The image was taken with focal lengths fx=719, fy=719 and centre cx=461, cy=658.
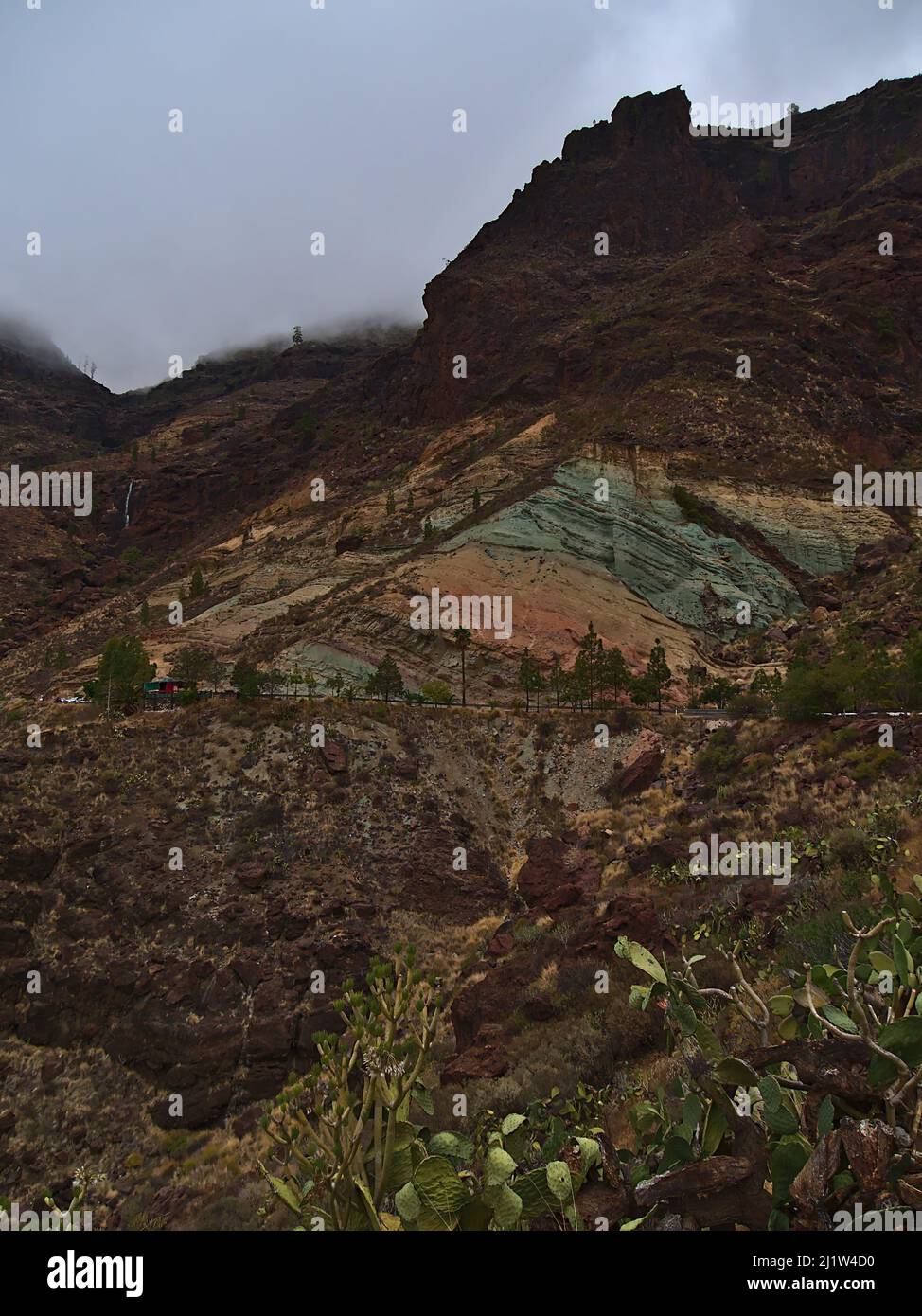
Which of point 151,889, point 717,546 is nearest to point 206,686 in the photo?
point 151,889

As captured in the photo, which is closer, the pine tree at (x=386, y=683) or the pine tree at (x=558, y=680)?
the pine tree at (x=386, y=683)

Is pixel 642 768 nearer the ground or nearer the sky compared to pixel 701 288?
nearer the ground

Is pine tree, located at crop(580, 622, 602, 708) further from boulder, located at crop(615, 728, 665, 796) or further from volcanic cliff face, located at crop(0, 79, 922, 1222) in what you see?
boulder, located at crop(615, 728, 665, 796)

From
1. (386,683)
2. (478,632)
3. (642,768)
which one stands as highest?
(478,632)

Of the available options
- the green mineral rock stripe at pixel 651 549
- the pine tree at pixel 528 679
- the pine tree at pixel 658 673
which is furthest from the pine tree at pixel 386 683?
the green mineral rock stripe at pixel 651 549

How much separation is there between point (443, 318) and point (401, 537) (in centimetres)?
5559

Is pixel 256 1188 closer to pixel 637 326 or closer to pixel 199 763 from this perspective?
pixel 199 763

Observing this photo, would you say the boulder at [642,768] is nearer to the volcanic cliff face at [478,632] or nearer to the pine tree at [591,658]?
the volcanic cliff face at [478,632]

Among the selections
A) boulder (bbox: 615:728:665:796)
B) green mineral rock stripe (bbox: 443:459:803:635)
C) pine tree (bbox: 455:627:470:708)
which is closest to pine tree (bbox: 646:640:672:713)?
boulder (bbox: 615:728:665:796)

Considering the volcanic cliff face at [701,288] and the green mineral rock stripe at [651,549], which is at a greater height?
the volcanic cliff face at [701,288]

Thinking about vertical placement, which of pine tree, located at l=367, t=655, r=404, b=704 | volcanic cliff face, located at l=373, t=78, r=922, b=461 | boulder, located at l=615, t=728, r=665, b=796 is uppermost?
volcanic cliff face, located at l=373, t=78, r=922, b=461

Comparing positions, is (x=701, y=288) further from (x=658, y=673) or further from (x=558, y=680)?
(x=558, y=680)

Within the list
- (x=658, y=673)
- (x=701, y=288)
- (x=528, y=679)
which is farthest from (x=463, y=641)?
(x=701, y=288)

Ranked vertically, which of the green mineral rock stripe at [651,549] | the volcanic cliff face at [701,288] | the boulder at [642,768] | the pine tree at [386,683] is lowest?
the boulder at [642,768]
